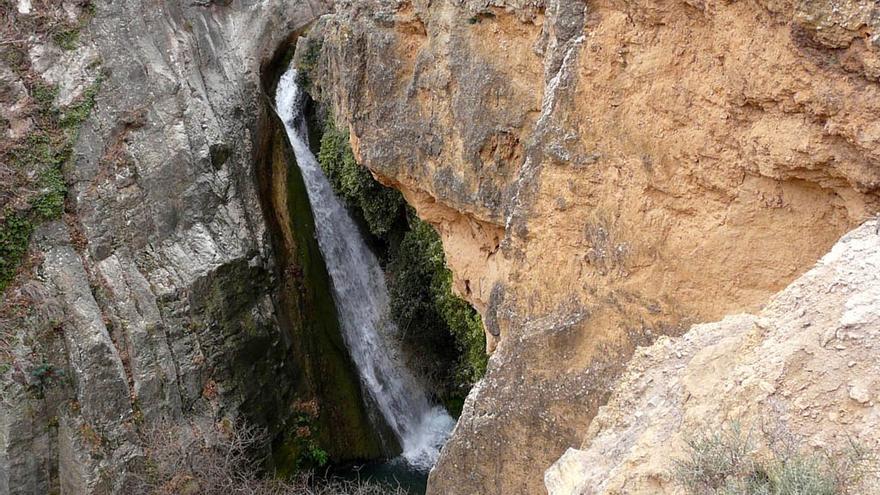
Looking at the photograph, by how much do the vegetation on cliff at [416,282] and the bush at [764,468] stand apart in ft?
27.5

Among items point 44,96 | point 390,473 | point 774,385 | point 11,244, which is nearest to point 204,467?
point 390,473

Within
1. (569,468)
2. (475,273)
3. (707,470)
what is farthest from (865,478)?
(475,273)

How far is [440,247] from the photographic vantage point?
11.8 metres

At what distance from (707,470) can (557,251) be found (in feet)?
9.71

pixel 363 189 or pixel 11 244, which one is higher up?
pixel 11 244

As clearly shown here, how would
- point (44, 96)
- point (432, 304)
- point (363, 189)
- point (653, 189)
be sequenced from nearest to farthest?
point (653, 189)
point (44, 96)
point (432, 304)
point (363, 189)

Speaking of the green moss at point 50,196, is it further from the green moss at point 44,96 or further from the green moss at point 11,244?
the green moss at point 44,96

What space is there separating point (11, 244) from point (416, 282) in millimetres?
A: 6605

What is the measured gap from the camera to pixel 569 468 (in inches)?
158

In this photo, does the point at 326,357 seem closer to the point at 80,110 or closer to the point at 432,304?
the point at 432,304

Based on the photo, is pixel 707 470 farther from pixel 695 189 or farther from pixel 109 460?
pixel 109 460

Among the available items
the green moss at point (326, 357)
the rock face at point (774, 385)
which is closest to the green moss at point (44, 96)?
the green moss at point (326, 357)

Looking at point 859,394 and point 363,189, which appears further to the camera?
point 363,189

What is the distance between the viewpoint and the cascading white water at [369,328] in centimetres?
1374
